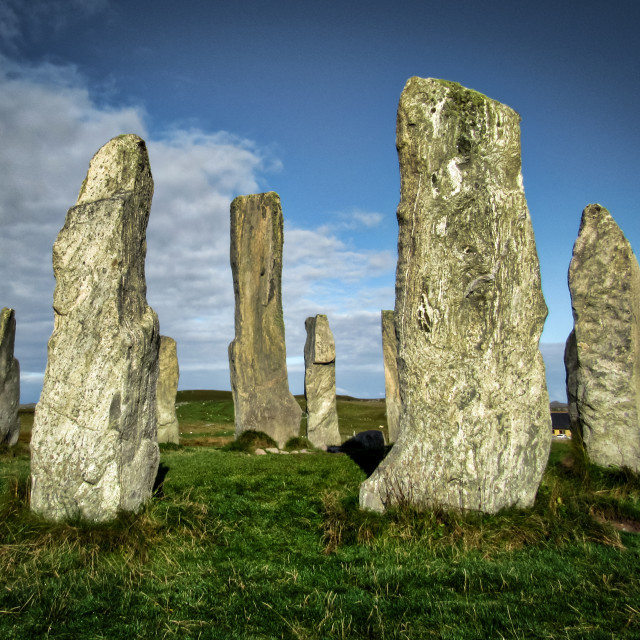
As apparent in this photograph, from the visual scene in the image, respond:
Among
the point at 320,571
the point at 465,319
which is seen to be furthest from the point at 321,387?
the point at 320,571

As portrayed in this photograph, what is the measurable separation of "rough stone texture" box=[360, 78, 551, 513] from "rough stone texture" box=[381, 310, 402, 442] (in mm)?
9985

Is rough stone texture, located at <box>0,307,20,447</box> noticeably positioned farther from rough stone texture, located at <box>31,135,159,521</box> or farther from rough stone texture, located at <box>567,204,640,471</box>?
rough stone texture, located at <box>567,204,640,471</box>

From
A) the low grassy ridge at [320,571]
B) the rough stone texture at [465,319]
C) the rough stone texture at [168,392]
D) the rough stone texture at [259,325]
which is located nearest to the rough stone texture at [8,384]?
the rough stone texture at [168,392]

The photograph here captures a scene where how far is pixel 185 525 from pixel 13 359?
1047 centimetres

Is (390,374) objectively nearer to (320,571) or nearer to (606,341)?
(606,341)

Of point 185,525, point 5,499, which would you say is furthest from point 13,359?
point 185,525

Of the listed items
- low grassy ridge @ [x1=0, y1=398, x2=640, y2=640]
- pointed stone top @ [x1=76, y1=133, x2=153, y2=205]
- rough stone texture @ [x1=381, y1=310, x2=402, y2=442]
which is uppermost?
pointed stone top @ [x1=76, y1=133, x2=153, y2=205]

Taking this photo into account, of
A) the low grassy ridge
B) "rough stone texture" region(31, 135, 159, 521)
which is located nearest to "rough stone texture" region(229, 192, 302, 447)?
the low grassy ridge

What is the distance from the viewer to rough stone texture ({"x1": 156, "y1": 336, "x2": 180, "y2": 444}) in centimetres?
1498

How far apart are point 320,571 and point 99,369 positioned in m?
2.85

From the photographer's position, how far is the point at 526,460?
5902 millimetres

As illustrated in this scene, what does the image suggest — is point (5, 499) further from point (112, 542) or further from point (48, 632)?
point (48, 632)

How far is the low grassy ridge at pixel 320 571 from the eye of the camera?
12.2 ft

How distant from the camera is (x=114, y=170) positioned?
6148 millimetres
